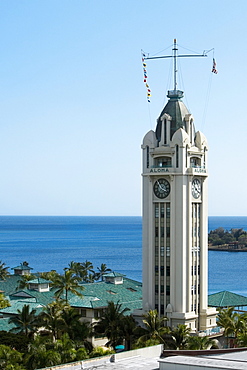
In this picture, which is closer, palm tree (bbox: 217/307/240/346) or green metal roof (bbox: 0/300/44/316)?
palm tree (bbox: 217/307/240/346)

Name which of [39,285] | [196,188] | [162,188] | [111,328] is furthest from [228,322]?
[39,285]

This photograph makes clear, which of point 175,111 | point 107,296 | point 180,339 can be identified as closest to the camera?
point 180,339

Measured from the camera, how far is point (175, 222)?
233 ft

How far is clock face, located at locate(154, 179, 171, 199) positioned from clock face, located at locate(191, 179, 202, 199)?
2740 millimetres

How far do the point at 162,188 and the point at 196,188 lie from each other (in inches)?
149

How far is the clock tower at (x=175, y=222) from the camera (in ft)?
231

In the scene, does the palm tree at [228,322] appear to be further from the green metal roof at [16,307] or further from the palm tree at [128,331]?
the green metal roof at [16,307]

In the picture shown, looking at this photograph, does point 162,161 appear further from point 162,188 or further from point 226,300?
point 226,300

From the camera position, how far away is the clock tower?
231 feet

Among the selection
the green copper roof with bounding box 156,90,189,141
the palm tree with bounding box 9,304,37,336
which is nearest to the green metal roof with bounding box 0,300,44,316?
the palm tree with bounding box 9,304,37,336

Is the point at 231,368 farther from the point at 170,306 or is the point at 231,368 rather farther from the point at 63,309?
the point at 170,306

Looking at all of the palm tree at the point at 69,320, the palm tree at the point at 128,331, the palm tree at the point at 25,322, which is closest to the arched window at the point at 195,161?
the palm tree at the point at 128,331

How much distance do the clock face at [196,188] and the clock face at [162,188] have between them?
2740 mm

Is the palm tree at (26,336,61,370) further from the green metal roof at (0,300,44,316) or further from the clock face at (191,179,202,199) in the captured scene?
the clock face at (191,179,202,199)
